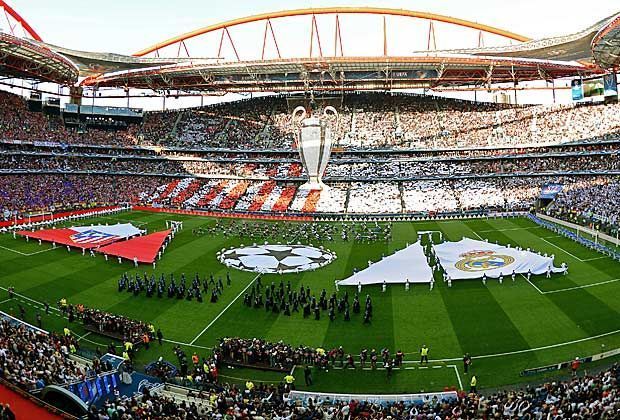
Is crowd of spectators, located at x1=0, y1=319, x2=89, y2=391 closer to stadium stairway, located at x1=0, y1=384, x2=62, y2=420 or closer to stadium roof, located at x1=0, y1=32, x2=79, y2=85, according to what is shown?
stadium stairway, located at x1=0, y1=384, x2=62, y2=420

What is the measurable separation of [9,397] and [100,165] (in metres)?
62.2

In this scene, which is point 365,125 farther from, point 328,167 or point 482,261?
point 482,261

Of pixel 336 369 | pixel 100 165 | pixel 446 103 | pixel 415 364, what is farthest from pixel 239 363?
pixel 446 103

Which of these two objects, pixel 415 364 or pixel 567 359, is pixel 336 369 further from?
pixel 567 359

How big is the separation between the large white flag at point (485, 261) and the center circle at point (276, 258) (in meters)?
8.34

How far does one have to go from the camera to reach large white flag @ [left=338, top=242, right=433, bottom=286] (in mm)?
29312

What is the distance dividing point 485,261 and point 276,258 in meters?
14.0

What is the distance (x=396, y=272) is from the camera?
30.6 m

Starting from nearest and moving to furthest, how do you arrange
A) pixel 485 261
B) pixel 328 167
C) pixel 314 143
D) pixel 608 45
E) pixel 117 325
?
1. pixel 117 325
2. pixel 314 143
3. pixel 485 261
4. pixel 608 45
5. pixel 328 167

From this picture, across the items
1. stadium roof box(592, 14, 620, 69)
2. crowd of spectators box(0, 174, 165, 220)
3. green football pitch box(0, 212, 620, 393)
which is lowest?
green football pitch box(0, 212, 620, 393)

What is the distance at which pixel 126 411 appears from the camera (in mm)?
13969

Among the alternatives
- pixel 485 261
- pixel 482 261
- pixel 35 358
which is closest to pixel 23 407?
pixel 35 358

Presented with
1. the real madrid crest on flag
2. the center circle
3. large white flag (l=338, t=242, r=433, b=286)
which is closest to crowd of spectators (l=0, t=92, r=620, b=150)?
the center circle

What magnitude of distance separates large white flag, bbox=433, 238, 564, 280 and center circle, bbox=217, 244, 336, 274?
834cm
